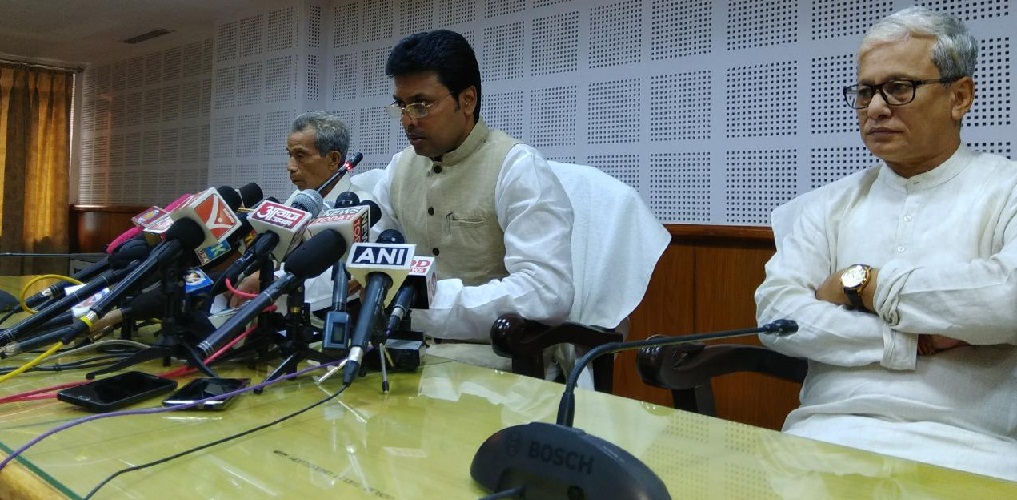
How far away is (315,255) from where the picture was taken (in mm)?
1135

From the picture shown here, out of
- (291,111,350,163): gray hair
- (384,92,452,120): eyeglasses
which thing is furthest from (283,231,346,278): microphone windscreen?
(291,111,350,163): gray hair

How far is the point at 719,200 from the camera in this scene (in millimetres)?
2785

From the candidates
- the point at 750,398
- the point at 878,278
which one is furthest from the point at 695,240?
the point at 878,278

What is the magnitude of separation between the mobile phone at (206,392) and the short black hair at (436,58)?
1.05 metres

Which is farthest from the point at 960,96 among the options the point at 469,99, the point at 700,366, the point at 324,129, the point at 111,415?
the point at 324,129

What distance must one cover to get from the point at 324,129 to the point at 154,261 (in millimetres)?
2123

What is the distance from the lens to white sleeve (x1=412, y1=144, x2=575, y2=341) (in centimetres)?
169

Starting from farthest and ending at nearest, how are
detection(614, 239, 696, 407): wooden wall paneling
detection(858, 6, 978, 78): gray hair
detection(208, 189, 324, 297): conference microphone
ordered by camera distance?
detection(614, 239, 696, 407): wooden wall paneling, detection(858, 6, 978, 78): gray hair, detection(208, 189, 324, 297): conference microphone

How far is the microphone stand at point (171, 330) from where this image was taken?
1.27m

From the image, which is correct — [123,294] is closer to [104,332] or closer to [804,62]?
[104,332]

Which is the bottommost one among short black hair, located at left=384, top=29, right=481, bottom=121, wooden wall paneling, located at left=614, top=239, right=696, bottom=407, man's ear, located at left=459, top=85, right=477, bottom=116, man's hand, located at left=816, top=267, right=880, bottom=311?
wooden wall paneling, located at left=614, top=239, right=696, bottom=407

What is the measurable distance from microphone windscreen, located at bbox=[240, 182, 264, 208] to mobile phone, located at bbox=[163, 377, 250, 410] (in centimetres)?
58

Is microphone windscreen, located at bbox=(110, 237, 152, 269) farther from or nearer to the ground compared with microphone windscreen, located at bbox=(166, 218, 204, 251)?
nearer to the ground

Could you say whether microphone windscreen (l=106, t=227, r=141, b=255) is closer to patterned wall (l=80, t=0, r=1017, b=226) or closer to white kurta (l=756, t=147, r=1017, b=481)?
white kurta (l=756, t=147, r=1017, b=481)
